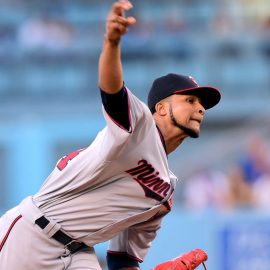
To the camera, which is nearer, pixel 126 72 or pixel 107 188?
pixel 107 188

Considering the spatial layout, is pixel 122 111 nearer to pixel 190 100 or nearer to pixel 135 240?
pixel 190 100

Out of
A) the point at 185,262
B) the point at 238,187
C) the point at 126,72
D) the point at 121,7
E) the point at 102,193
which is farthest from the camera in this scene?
the point at 126,72

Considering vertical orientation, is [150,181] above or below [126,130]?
below

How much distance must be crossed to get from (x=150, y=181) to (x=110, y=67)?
76 centimetres

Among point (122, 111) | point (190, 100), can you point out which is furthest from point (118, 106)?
point (190, 100)

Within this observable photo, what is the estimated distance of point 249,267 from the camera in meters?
7.59

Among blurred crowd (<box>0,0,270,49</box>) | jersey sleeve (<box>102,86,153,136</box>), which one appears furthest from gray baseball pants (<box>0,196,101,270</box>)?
blurred crowd (<box>0,0,270,49</box>)

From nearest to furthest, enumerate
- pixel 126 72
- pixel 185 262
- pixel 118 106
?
pixel 118 106 < pixel 185 262 < pixel 126 72

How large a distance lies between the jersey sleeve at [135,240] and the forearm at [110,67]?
3.49 ft

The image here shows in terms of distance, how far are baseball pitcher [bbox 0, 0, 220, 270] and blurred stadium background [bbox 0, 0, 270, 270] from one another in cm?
496

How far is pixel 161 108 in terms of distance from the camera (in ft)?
13.9

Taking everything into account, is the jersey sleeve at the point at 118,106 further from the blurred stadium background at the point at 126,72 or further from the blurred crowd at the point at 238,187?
the blurred stadium background at the point at 126,72

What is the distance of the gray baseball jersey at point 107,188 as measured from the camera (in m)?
3.96

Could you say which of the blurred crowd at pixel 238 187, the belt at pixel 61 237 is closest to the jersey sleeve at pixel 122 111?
the belt at pixel 61 237
